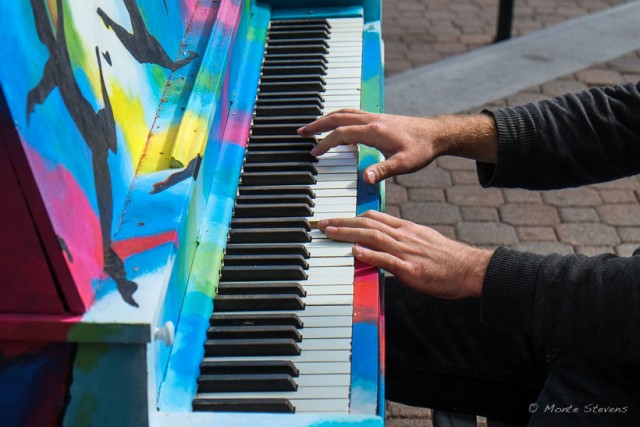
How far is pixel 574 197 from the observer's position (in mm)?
4227

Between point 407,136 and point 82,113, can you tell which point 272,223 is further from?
point 82,113

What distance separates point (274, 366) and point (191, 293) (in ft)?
0.74

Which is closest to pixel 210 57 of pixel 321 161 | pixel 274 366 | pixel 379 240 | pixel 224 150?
pixel 224 150

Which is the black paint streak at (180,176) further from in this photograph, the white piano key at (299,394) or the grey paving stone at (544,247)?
the grey paving stone at (544,247)

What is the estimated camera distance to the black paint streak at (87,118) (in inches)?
50.5

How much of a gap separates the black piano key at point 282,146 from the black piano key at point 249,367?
0.78m

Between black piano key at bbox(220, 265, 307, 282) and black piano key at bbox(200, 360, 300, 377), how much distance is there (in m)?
0.25

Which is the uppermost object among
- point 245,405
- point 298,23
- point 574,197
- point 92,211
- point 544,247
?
point 92,211

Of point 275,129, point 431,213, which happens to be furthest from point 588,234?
point 275,129

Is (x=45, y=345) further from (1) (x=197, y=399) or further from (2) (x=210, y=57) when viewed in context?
(2) (x=210, y=57)

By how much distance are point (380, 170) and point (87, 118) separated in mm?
793

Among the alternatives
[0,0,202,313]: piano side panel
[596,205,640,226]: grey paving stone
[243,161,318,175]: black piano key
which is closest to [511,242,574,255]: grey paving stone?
[596,205,640,226]: grey paving stone

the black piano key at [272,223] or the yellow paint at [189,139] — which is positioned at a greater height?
the yellow paint at [189,139]

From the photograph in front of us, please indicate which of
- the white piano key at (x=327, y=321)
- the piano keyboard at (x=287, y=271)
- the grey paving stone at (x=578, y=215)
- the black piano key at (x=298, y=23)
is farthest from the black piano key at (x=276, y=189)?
the grey paving stone at (x=578, y=215)
